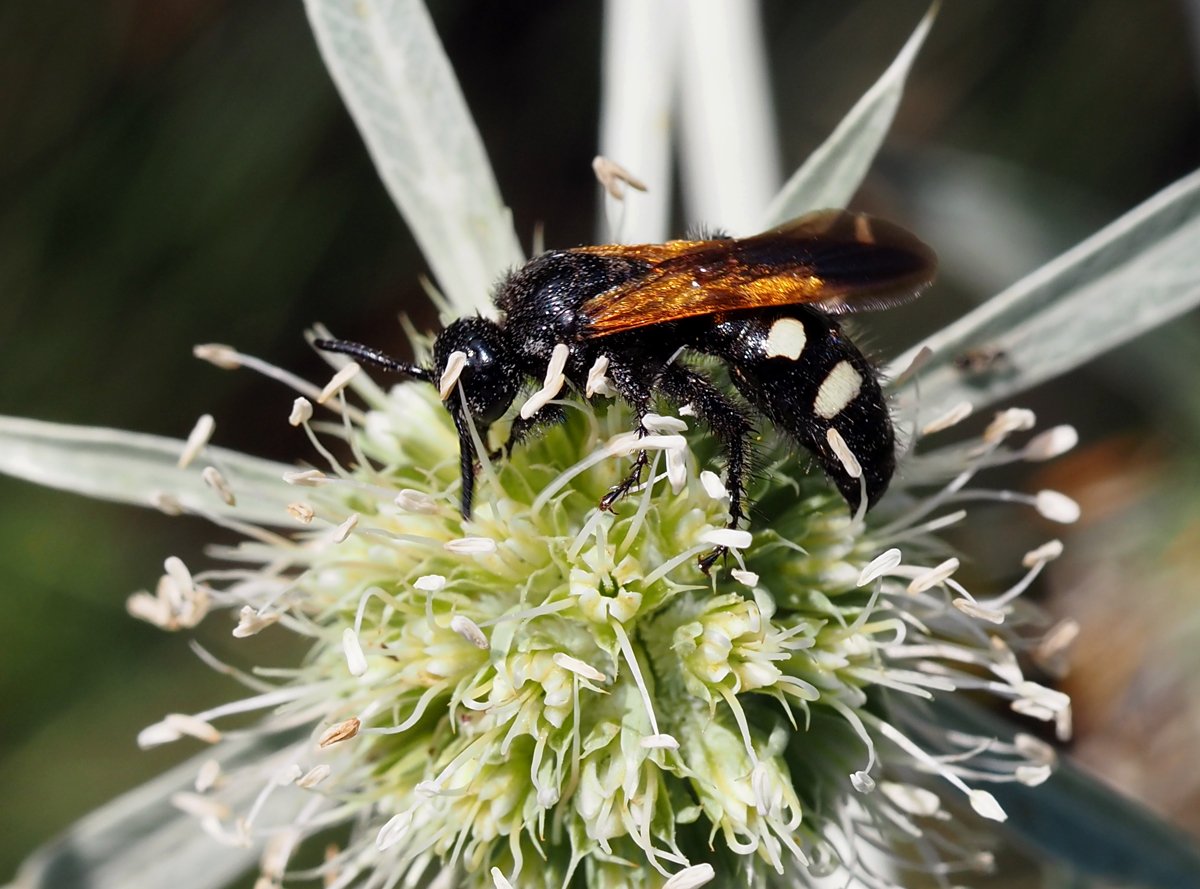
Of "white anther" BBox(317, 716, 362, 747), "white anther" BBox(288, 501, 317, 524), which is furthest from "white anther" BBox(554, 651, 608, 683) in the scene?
"white anther" BBox(288, 501, 317, 524)

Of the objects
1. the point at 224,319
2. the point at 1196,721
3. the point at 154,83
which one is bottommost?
the point at 1196,721

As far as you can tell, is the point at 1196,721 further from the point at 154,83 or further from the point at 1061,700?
the point at 154,83

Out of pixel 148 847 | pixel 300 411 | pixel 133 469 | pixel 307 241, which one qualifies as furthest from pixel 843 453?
pixel 307 241

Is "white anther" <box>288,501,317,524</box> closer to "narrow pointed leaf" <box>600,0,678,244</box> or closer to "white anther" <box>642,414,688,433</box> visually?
"white anther" <box>642,414,688,433</box>

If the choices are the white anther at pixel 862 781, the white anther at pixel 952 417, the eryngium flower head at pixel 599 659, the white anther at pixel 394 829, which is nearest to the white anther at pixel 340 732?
the eryngium flower head at pixel 599 659

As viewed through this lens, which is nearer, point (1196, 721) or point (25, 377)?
point (1196, 721)

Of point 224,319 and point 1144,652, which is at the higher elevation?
point 224,319

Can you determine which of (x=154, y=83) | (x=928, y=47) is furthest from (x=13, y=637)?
(x=928, y=47)

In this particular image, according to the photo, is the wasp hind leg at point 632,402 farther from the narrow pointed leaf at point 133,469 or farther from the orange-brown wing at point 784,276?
the narrow pointed leaf at point 133,469
